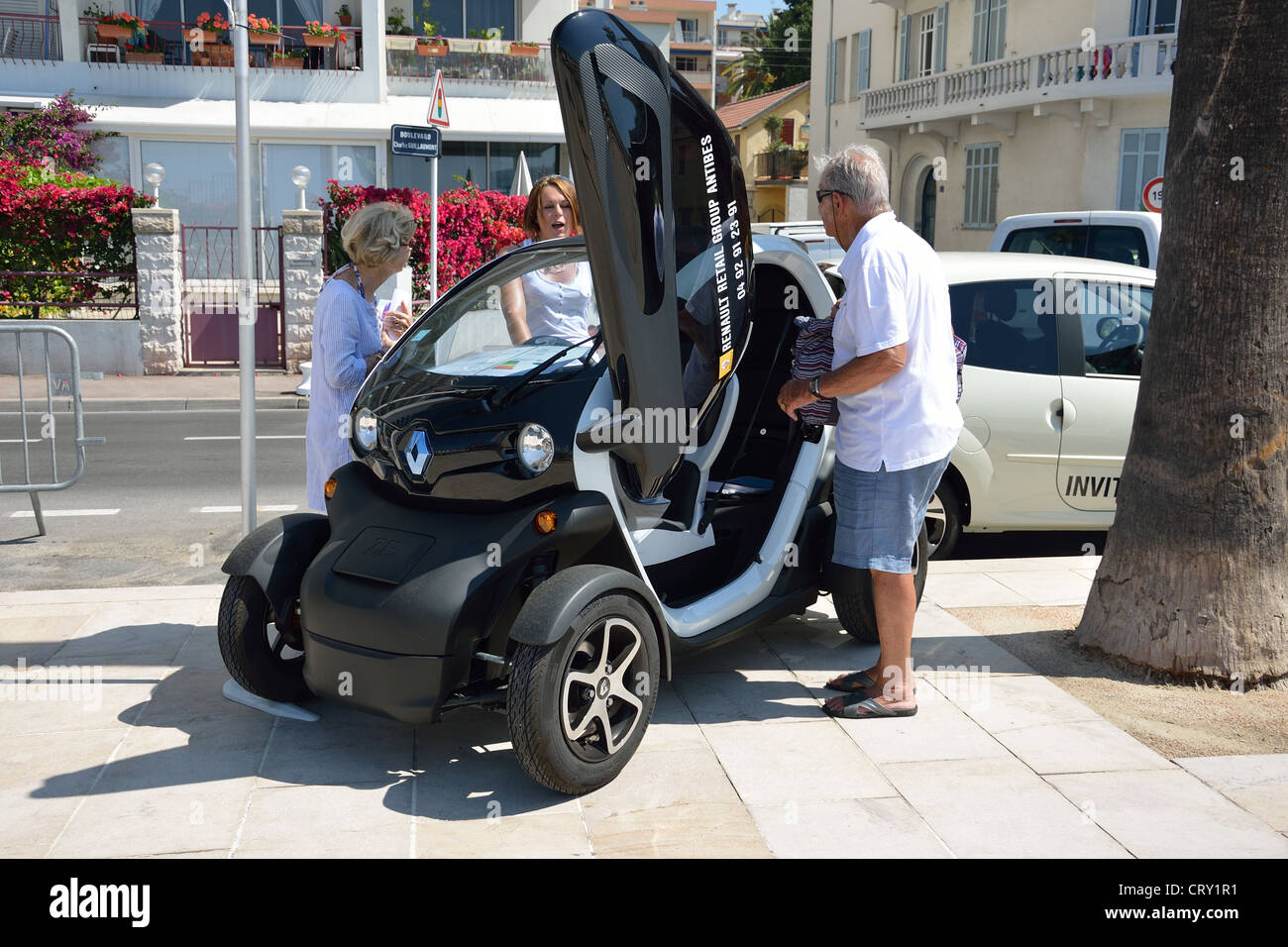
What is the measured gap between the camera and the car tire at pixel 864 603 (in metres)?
4.98

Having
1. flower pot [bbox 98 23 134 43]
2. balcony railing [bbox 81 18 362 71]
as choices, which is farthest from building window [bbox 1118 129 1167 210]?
flower pot [bbox 98 23 134 43]

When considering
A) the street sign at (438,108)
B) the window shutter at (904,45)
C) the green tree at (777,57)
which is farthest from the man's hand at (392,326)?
the green tree at (777,57)

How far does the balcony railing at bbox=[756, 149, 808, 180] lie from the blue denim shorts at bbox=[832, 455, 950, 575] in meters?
47.4

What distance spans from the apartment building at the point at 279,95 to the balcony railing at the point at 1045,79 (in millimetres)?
10401

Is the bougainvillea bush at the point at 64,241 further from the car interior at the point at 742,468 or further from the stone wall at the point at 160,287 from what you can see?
the car interior at the point at 742,468

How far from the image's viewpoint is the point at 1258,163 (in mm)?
4473

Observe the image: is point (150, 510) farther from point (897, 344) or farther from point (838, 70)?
point (838, 70)

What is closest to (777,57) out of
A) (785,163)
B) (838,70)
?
(785,163)

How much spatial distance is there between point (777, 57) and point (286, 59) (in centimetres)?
4289

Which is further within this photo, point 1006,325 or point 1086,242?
point 1086,242

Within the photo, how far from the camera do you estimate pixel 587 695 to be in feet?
12.3

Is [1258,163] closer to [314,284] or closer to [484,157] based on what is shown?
[314,284]
